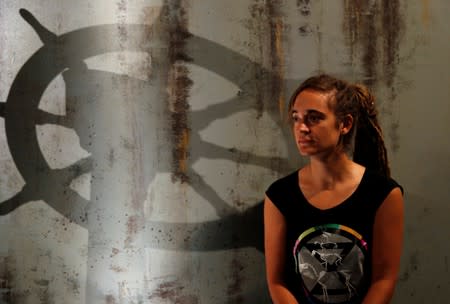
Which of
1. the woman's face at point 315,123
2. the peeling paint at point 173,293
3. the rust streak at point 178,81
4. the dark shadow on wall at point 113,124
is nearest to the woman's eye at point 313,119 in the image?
the woman's face at point 315,123

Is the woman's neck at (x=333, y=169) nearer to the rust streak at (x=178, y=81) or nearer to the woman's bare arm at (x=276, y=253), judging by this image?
the woman's bare arm at (x=276, y=253)

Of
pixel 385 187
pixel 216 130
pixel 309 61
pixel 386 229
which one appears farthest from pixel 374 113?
pixel 216 130

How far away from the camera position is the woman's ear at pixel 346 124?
1700mm

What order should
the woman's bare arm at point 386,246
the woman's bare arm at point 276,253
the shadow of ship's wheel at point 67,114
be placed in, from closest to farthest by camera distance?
the woman's bare arm at point 386,246 < the woman's bare arm at point 276,253 < the shadow of ship's wheel at point 67,114

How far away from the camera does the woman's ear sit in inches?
66.9

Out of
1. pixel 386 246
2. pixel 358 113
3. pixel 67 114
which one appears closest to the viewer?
pixel 386 246

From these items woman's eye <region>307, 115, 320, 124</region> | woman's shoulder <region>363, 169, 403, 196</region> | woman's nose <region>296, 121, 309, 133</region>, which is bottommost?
woman's shoulder <region>363, 169, 403, 196</region>

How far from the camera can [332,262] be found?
167cm

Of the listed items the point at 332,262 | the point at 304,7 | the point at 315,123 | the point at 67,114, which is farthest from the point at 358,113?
the point at 67,114

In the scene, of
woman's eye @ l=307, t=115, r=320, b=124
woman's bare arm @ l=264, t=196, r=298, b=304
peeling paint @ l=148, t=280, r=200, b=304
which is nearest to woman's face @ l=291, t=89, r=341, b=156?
woman's eye @ l=307, t=115, r=320, b=124

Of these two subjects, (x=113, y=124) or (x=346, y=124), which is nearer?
(x=346, y=124)

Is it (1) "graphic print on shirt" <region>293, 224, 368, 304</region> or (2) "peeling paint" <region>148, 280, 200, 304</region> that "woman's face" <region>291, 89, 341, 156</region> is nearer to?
(1) "graphic print on shirt" <region>293, 224, 368, 304</region>

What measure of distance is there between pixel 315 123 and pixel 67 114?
1.22 meters

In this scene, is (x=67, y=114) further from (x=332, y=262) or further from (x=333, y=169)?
(x=332, y=262)
